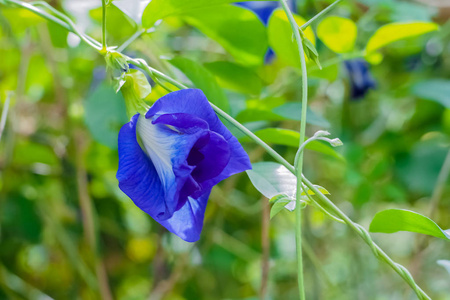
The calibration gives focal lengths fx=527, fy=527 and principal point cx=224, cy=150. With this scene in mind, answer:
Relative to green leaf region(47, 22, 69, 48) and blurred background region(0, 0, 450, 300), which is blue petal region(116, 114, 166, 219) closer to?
blurred background region(0, 0, 450, 300)

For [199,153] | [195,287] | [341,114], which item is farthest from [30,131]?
[199,153]

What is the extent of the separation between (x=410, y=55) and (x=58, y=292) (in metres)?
1.00

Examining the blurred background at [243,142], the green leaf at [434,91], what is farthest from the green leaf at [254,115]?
the green leaf at [434,91]

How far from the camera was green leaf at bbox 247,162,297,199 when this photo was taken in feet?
1.39

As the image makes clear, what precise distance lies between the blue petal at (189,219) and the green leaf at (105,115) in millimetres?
359

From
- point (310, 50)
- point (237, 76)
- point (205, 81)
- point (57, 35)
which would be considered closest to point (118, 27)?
point (57, 35)

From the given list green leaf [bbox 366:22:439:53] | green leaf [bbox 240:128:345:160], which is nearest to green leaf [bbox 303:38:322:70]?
green leaf [bbox 240:128:345:160]

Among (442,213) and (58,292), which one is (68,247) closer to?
(58,292)

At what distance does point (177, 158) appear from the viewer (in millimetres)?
385

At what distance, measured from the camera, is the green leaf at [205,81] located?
20.5 inches

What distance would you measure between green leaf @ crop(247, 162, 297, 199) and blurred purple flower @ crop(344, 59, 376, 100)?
57 centimetres

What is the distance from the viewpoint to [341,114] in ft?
3.86

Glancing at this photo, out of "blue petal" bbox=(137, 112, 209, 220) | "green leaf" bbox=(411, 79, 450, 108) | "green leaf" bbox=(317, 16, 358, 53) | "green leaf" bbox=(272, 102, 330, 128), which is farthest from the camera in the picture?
"green leaf" bbox=(411, 79, 450, 108)

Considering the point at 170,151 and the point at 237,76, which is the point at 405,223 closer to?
the point at 170,151
